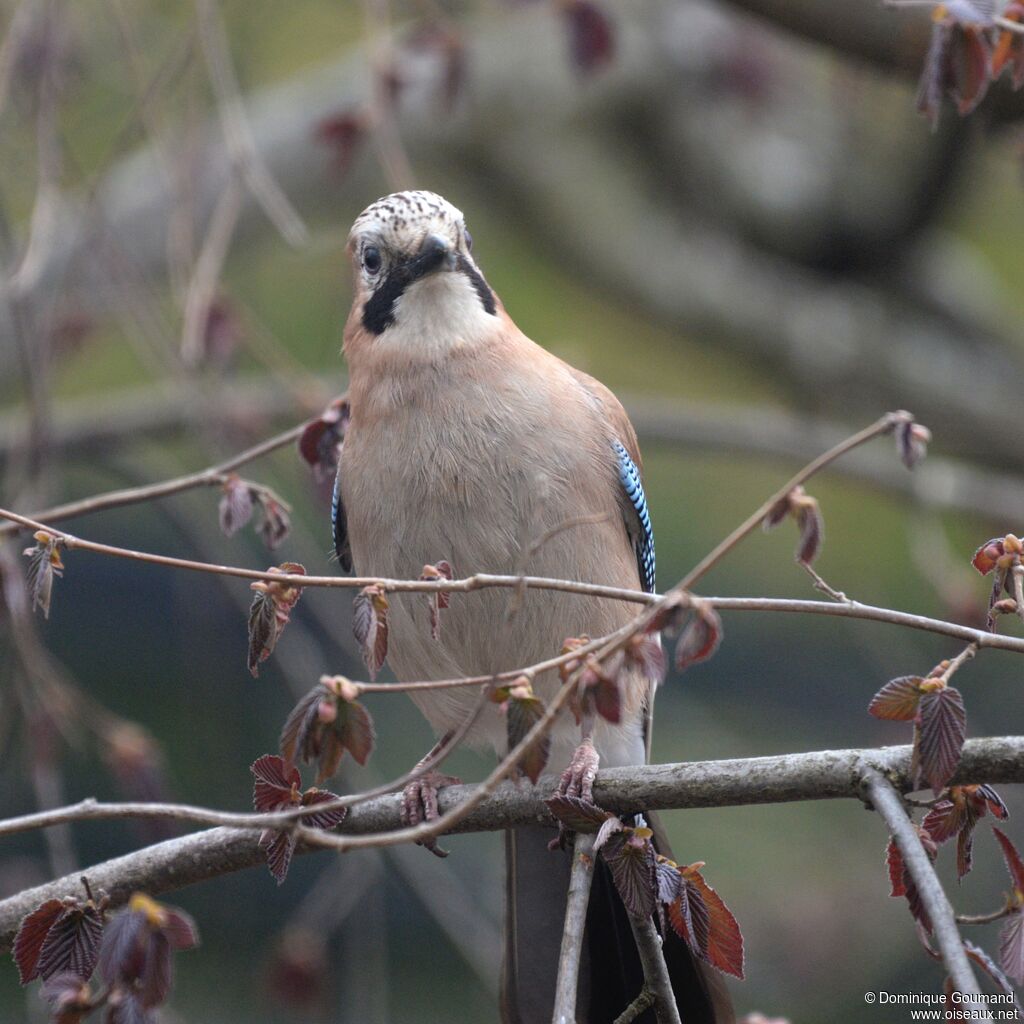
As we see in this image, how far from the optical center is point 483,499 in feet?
9.47

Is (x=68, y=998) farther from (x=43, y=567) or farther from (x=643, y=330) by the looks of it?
(x=643, y=330)

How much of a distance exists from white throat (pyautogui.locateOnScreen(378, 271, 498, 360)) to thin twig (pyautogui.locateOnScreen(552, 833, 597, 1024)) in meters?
1.20

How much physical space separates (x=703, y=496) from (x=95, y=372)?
3.60 meters

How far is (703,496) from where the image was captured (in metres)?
8.32

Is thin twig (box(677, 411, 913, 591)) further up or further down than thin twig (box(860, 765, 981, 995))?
further up

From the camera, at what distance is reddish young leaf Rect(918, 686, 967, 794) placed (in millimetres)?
1796

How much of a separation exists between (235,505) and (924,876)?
4.37 ft

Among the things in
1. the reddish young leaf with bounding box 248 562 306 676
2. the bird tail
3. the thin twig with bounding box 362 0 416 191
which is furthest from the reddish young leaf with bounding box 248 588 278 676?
the thin twig with bounding box 362 0 416 191

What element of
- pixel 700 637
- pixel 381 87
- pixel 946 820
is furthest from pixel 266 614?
pixel 381 87

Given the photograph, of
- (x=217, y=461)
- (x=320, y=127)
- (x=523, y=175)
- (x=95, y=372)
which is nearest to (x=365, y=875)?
(x=217, y=461)

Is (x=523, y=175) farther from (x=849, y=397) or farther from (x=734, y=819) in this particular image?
(x=734, y=819)

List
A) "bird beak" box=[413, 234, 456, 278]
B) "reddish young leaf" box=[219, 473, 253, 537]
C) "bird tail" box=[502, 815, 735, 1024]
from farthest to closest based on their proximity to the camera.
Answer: "bird beak" box=[413, 234, 456, 278] < "bird tail" box=[502, 815, 735, 1024] < "reddish young leaf" box=[219, 473, 253, 537]

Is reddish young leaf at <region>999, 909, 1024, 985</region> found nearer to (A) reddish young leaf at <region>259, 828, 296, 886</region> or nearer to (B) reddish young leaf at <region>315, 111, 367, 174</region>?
(A) reddish young leaf at <region>259, 828, 296, 886</region>

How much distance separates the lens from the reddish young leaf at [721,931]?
6.70 feet
